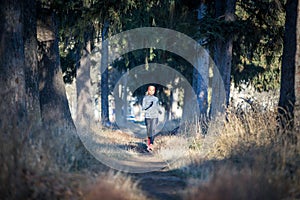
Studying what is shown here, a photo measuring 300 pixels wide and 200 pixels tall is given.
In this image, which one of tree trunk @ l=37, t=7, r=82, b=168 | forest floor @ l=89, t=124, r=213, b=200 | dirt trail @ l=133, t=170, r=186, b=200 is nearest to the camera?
dirt trail @ l=133, t=170, r=186, b=200

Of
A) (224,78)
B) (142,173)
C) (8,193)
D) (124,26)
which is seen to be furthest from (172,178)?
(124,26)

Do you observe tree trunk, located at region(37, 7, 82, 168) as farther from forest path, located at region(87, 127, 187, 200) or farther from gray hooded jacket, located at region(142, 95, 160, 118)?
forest path, located at region(87, 127, 187, 200)

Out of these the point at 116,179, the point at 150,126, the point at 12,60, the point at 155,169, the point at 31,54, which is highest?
the point at 31,54

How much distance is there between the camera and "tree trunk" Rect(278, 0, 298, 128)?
23.8 ft

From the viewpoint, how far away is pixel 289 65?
24.3ft

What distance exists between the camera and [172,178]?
263 inches

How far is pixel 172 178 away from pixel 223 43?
6.57 metres

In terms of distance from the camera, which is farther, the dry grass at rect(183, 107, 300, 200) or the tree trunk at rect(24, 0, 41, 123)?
the tree trunk at rect(24, 0, 41, 123)

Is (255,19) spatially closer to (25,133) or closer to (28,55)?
(28,55)

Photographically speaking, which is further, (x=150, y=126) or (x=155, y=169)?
(x=150, y=126)

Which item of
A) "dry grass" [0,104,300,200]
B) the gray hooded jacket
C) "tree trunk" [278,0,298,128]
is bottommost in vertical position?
"dry grass" [0,104,300,200]

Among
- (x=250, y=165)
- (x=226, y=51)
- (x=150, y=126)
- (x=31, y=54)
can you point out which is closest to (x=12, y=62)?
(x=31, y=54)

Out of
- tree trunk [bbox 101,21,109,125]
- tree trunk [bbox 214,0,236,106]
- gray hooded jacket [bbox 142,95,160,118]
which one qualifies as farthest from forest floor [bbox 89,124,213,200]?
tree trunk [bbox 101,21,109,125]

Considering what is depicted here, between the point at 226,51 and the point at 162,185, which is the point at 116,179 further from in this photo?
the point at 226,51
